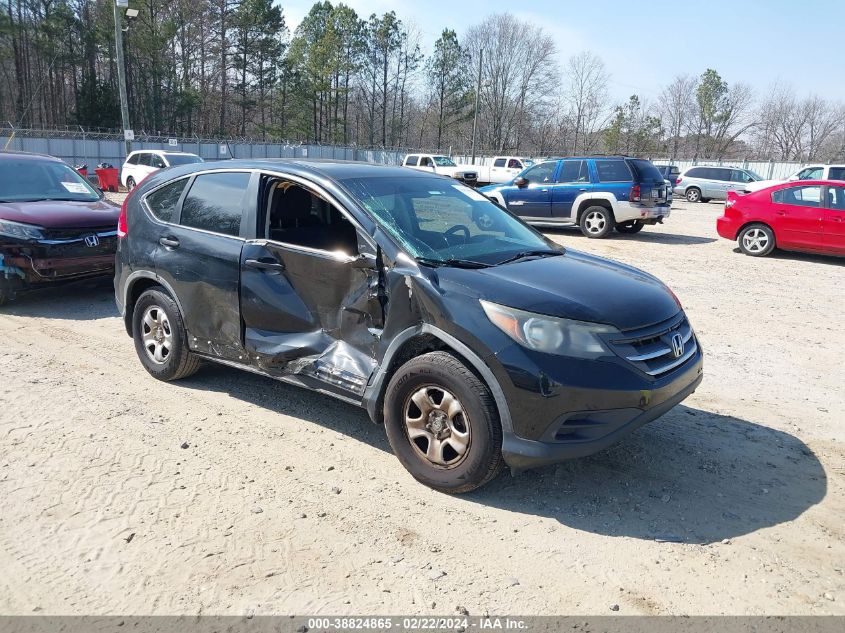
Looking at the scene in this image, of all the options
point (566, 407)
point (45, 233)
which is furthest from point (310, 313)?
point (45, 233)

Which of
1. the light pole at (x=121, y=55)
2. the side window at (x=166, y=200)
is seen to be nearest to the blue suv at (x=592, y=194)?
the side window at (x=166, y=200)

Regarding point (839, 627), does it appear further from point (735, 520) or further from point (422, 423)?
point (422, 423)

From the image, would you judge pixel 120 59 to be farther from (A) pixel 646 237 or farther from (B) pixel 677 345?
(B) pixel 677 345

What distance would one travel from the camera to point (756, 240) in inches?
517

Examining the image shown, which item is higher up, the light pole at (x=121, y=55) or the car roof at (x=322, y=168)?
the light pole at (x=121, y=55)

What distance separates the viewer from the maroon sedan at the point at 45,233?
7285mm

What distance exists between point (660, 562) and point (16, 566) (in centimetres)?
298

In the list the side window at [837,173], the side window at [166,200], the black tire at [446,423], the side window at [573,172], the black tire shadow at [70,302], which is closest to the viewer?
the black tire at [446,423]

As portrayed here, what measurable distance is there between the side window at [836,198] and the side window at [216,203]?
11.5 metres

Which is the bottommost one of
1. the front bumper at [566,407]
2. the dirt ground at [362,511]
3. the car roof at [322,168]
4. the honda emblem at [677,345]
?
the dirt ground at [362,511]

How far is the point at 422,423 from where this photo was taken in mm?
3662

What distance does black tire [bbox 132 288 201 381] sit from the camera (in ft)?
16.4

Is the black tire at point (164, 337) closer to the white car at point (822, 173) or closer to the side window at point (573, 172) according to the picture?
the side window at point (573, 172)

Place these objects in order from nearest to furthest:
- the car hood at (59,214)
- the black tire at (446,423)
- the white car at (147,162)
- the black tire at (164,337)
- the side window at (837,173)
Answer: the black tire at (446,423)
the black tire at (164,337)
the car hood at (59,214)
the side window at (837,173)
the white car at (147,162)
